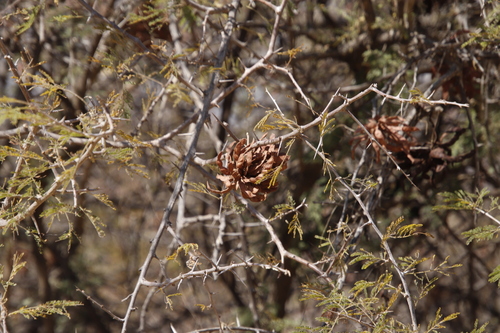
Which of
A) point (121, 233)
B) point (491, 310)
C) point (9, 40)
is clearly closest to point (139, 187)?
point (121, 233)

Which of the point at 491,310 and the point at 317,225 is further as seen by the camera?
the point at 491,310

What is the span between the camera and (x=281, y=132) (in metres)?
3.79

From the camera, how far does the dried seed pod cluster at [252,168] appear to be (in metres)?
1.34

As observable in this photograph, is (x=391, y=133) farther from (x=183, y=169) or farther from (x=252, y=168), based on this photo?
(x=183, y=169)

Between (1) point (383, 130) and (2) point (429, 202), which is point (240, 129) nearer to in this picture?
(2) point (429, 202)

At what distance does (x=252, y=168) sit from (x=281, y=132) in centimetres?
246

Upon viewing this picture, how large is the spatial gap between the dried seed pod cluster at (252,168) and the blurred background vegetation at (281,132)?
172 millimetres

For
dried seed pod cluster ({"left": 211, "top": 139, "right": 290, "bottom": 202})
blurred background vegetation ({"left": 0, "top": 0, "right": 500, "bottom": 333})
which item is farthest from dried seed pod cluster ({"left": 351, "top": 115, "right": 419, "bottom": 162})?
dried seed pod cluster ({"left": 211, "top": 139, "right": 290, "bottom": 202})

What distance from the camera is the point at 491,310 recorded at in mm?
3092

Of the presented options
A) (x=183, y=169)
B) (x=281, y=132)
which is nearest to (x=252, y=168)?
(x=183, y=169)

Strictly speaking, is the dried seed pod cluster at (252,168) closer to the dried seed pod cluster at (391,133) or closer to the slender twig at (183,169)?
the slender twig at (183,169)

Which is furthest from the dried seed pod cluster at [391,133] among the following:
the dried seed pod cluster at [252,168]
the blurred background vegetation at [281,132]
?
the dried seed pod cluster at [252,168]

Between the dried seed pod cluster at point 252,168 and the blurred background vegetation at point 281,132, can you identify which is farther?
the blurred background vegetation at point 281,132

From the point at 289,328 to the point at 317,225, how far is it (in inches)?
24.5
